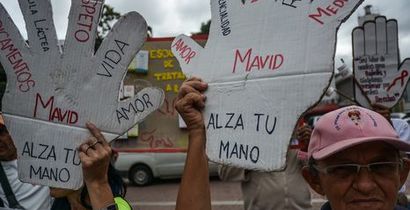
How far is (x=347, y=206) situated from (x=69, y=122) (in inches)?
37.9

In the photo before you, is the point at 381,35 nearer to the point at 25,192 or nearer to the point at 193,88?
the point at 193,88

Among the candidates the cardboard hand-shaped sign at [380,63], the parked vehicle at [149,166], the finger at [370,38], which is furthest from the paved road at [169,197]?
the finger at [370,38]

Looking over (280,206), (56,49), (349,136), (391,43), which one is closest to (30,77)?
(56,49)

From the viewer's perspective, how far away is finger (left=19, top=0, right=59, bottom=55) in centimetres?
172

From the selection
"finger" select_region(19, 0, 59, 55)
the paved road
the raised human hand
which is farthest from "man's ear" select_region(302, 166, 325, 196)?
the paved road

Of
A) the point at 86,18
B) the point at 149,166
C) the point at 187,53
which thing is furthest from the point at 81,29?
the point at 149,166

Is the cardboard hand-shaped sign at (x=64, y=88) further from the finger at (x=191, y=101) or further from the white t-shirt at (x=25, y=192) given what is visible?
the white t-shirt at (x=25, y=192)

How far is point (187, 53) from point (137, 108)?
262 millimetres

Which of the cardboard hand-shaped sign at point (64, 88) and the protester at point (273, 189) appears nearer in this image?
the cardboard hand-shaped sign at point (64, 88)

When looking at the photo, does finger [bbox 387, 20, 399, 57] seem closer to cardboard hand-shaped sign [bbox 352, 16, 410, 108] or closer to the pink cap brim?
cardboard hand-shaped sign [bbox 352, 16, 410, 108]

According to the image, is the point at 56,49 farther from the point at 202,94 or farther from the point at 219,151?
the point at 219,151

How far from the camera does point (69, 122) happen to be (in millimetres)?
1689

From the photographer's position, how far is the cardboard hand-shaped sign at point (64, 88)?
1.66 m

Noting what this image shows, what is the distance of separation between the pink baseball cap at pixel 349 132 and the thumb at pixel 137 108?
Result: 21.8 inches
